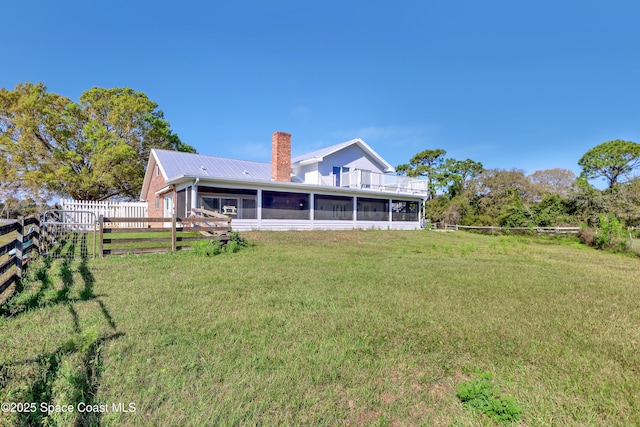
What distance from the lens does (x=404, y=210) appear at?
79.8ft

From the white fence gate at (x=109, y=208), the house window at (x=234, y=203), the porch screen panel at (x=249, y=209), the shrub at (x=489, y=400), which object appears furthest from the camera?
the white fence gate at (x=109, y=208)

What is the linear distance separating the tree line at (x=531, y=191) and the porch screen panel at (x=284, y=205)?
62.7ft

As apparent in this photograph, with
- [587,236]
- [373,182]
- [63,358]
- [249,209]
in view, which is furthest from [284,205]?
[587,236]

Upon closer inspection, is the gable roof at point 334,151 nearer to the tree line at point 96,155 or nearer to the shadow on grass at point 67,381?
the tree line at point 96,155

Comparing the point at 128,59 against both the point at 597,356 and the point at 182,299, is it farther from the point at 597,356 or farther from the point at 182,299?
the point at 597,356

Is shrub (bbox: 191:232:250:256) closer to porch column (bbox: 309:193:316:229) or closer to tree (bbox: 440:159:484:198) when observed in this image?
porch column (bbox: 309:193:316:229)

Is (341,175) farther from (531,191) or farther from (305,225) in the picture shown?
(531,191)

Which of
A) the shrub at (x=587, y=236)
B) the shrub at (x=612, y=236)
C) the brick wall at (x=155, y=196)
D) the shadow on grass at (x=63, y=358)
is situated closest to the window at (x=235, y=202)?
the brick wall at (x=155, y=196)

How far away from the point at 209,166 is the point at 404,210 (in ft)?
48.1

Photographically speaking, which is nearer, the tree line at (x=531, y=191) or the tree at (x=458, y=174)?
the tree line at (x=531, y=191)

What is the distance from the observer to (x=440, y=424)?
217cm

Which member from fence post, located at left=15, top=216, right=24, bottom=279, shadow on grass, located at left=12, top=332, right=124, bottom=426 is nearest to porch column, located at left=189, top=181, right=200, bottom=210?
fence post, located at left=15, top=216, right=24, bottom=279

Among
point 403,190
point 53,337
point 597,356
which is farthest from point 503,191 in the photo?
point 53,337

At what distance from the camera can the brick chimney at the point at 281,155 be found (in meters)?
19.2
